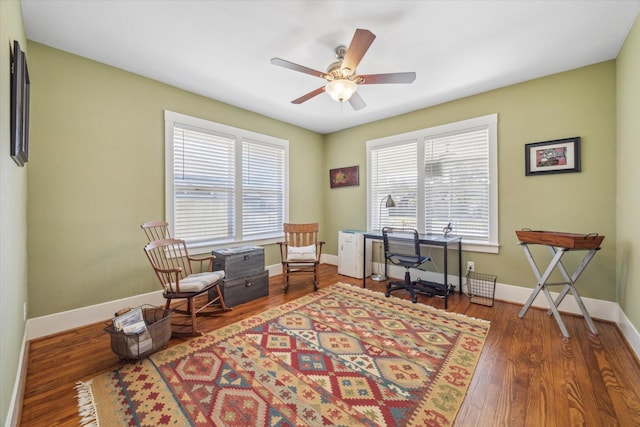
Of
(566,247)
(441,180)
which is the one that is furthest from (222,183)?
(566,247)

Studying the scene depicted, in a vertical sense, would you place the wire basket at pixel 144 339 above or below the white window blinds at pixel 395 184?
below

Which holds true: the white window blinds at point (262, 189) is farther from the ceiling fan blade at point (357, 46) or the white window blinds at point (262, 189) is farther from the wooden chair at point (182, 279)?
the ceiling fan blade at point (357, 46)

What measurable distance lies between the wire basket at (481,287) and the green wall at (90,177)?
153 inches

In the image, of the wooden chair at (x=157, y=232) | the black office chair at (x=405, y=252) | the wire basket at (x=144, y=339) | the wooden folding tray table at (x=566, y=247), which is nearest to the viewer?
the wire basket at (x=144, y=339)

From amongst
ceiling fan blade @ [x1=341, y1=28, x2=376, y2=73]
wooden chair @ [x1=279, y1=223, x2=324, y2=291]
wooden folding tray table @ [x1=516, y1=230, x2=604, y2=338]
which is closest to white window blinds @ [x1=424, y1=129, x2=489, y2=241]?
wooden folding tray table @ [x1=516, y1=230, x2=604, y2=338]

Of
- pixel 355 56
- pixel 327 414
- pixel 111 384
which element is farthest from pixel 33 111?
pixel 327 414

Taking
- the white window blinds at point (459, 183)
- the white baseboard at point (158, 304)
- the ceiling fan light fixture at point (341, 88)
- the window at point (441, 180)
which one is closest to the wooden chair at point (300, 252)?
the window at point (441, 180)

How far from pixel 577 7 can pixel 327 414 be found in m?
3.29

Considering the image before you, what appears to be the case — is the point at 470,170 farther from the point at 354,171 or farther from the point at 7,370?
the point at 7,370

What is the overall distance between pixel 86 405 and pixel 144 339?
43 centimetres

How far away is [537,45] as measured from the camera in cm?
230

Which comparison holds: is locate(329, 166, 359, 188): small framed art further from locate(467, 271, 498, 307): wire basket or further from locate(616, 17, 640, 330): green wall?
locate(616, 17, 640, 330): green wall

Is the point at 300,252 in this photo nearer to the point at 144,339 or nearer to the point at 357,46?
the point at 144,339

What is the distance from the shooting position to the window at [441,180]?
3.24 m
